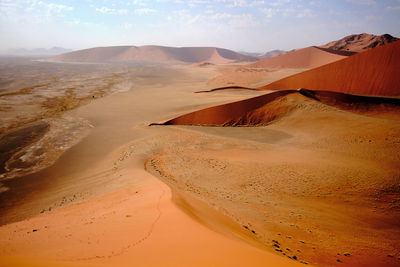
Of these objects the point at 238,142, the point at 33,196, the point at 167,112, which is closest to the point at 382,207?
the point at 238,142

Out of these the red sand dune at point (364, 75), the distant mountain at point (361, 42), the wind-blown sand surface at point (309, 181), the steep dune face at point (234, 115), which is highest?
the distant mountain at point (361, 42)

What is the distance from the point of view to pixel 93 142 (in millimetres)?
10320

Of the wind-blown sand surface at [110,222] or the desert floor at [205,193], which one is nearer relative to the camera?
the wind-blown sand surface at [110,222]

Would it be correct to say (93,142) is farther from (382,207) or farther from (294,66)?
(294,66)

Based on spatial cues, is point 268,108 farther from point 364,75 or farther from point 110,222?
point 110,222

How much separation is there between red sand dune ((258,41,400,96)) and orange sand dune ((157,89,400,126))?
3.07 meters

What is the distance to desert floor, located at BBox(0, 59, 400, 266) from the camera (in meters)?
2.96

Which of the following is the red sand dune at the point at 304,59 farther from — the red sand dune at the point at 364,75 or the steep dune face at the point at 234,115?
the steep dune face at the point at 234,115

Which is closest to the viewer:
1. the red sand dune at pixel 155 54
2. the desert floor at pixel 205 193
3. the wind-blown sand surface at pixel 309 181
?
the desert floor at pixel 205 193

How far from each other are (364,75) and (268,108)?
29.9ft

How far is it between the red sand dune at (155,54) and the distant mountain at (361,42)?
129 feet

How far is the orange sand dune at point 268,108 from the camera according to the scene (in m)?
12.8

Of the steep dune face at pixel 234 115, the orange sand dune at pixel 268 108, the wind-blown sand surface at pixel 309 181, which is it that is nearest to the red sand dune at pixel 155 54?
the orange sand dune at pixel 268 108

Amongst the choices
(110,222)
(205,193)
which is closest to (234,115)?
(205,193)
